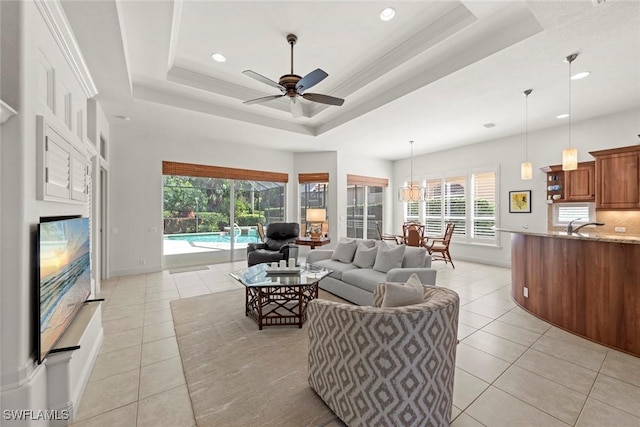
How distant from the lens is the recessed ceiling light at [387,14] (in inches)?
101

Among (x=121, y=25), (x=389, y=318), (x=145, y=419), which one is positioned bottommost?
(x=145, y=419)

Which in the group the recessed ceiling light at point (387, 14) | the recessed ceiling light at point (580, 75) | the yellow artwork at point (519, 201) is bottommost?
the yellow artwork at point (519, 201)

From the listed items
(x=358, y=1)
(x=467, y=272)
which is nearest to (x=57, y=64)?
(x=358, y=1)

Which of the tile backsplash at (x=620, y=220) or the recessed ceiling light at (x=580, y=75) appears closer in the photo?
the recessed ceiling light at (x=580, y=75)

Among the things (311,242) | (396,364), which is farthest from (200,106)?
(396,364)

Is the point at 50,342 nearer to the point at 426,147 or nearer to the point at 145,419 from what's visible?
the point at 145,419

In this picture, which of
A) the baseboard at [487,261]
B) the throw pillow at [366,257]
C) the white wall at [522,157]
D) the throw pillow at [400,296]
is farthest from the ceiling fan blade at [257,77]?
the baseboard at [487,261]

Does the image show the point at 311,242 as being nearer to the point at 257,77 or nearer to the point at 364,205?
the point at 364,205

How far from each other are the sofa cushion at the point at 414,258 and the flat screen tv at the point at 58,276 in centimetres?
341

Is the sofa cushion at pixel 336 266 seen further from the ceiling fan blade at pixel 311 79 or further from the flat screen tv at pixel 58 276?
the flat screen tv at pixel 58 276

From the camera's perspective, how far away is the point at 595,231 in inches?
191

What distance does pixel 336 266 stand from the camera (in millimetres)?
4059

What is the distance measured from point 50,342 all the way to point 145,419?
0.76 m

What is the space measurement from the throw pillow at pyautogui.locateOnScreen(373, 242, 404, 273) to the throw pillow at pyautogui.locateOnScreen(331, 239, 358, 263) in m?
0.60
